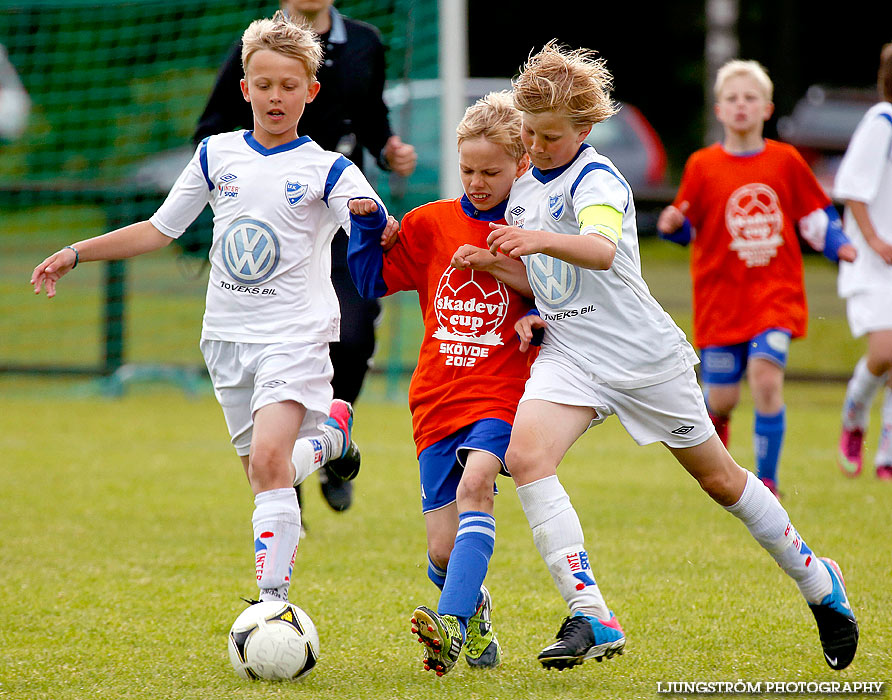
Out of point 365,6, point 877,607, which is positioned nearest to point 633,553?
point 877,607

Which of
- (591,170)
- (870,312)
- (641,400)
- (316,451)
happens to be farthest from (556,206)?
(870,312)

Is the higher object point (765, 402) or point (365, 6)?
point (365, 6)

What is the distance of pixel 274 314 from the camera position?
12.3 ft

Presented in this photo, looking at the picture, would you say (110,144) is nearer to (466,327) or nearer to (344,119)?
(344,119)

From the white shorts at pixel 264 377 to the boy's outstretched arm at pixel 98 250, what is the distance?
0.35 metres

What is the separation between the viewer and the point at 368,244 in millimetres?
3516

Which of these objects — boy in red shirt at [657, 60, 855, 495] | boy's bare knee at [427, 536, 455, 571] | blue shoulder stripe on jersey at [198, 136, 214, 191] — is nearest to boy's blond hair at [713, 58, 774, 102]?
boy in red shirt at [657, 60, 855, 495]

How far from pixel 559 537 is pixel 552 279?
0.66m

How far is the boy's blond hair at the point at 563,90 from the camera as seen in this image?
126 inches

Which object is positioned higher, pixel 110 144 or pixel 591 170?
pixel 591 170

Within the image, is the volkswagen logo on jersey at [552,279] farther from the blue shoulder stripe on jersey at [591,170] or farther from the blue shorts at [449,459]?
the blue shorts at [449,459]

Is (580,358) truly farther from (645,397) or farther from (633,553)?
(633,553)

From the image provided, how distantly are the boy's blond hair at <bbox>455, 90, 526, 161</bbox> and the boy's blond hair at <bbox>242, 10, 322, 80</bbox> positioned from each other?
588 millimetres

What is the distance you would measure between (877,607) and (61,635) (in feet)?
8.05
